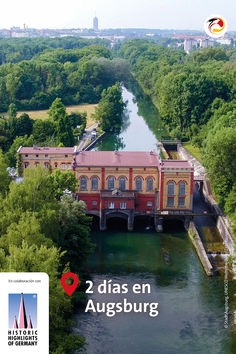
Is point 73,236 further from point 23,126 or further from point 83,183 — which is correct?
point 23,126

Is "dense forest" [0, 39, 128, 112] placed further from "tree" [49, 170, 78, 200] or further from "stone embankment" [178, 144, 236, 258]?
"tree" [49, 170, 78, 200]

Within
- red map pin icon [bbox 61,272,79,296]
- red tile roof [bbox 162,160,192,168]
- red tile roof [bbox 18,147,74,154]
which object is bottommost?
red map pin icon [bbox 61,272,79,296]

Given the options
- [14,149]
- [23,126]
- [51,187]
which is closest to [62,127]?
[23,126]

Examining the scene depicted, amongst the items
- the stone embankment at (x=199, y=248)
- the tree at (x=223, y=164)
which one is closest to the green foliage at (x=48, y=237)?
the stone embankment at (x=199, y=248)

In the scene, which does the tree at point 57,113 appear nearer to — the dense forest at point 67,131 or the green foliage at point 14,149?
the dense forest at point 67,131

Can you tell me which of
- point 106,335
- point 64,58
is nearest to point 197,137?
point 106,335

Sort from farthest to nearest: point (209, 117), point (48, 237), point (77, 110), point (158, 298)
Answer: point (77, 110), point (209, 117), point (158, 298), point (48, 237)

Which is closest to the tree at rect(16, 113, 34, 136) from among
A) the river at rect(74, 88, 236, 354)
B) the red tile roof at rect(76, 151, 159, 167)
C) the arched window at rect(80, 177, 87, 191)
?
the red tile roof at rect(76, 151, 159, 167)
